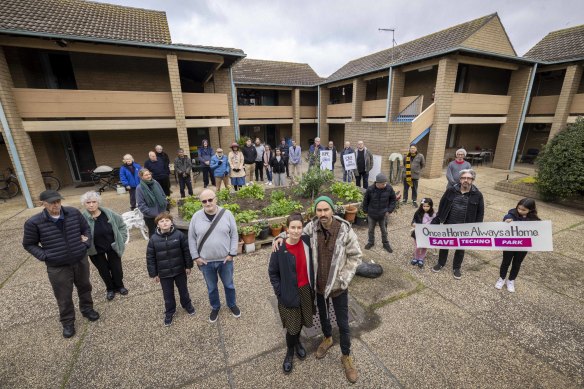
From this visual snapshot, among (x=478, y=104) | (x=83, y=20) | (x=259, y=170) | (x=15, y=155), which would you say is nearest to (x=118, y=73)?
(x=83, y=20)

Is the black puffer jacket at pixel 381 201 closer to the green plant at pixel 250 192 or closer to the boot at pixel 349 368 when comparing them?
the boot at pixel 349 368

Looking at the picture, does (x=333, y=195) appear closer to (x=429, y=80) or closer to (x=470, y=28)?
(x=429, y=80)

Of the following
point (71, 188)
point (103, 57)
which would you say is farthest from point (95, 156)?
point (103, 57)

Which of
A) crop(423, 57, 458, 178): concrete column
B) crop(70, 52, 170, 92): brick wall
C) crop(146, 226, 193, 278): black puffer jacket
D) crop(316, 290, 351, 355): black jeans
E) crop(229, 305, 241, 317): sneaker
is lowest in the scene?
crop(229, 305, 241, 317): sneaker

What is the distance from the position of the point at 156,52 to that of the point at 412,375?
11.6 metres

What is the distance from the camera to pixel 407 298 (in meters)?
3.83

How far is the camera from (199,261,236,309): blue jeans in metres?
3.29

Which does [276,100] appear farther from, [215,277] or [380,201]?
[215,277]

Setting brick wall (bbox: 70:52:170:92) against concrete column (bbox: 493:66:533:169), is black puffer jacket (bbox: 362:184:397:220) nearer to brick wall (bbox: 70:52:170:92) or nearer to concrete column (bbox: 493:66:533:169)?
brick wall (bbox: 70:52:170:92)

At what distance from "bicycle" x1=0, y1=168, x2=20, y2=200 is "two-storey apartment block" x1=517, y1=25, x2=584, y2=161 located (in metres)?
23.6

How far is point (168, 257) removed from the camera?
127 inches

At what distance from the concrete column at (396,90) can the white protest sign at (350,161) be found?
666 centimetres

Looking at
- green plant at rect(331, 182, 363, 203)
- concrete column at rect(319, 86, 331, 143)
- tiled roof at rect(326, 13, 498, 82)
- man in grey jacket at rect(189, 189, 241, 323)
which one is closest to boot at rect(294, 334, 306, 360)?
man in grey jacket at rect(189, 189, 241, 323)

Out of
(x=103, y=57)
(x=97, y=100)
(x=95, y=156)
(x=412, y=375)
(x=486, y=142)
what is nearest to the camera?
(x=412, y=375)
